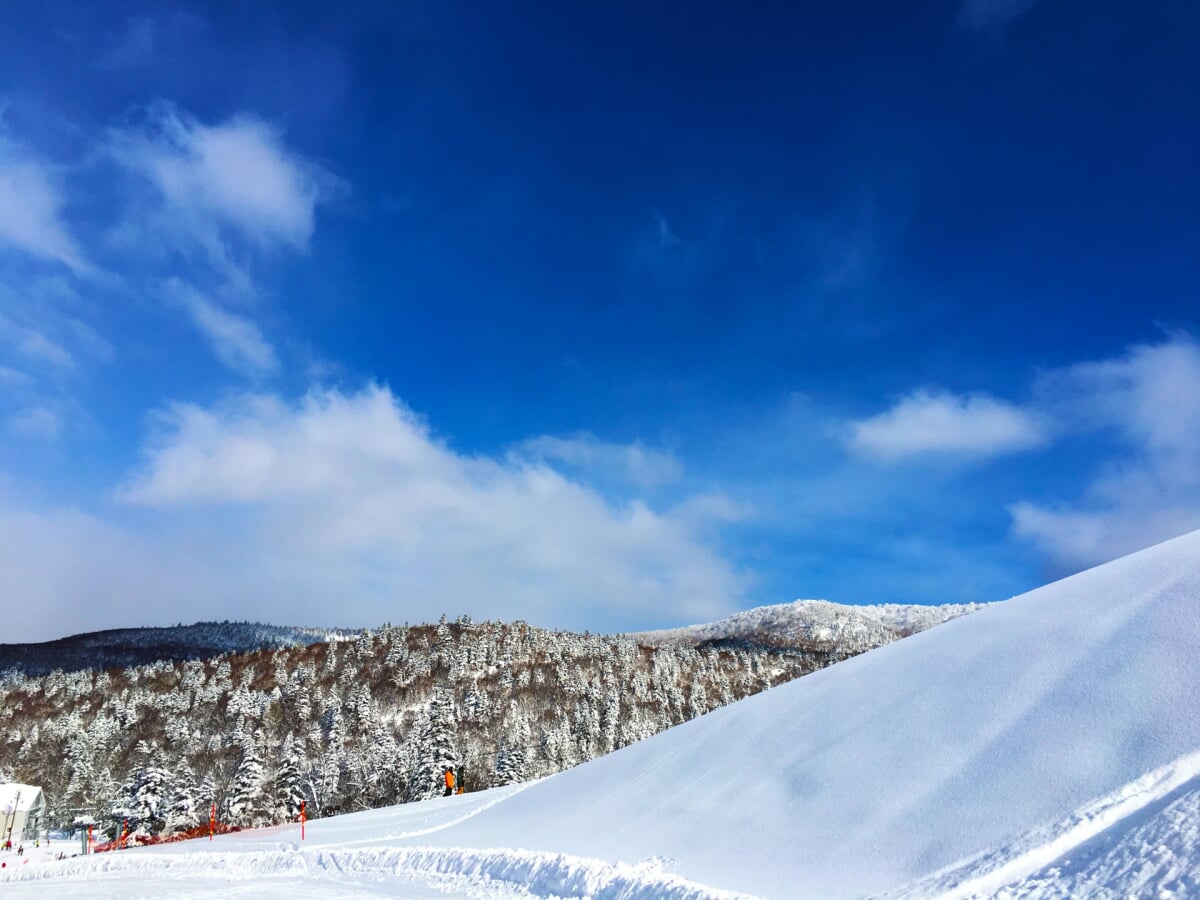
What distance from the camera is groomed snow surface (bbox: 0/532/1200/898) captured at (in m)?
7.14

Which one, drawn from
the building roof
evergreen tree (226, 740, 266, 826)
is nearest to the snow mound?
evergreen tree (226, 740, 266, 826)

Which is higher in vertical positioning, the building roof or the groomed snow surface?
the building roof

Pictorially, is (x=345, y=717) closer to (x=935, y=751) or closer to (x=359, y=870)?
(x=359, y=870)

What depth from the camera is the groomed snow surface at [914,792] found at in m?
7.14

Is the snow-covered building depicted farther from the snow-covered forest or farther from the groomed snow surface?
the groomed snow surface

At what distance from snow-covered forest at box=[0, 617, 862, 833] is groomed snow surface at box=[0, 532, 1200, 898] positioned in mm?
36923

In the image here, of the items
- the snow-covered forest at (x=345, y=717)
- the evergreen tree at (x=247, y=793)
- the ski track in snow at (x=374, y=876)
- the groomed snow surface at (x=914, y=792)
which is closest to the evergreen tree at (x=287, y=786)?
the snow-covered forest at (x=345, y=717)

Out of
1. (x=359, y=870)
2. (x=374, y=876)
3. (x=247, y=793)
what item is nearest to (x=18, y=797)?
(x=247, y=793)

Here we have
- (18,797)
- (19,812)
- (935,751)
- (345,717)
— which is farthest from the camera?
(345,717)

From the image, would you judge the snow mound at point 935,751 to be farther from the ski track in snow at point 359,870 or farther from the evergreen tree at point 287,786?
the evergreen tree at point 287,786

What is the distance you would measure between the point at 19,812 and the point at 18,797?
239cm

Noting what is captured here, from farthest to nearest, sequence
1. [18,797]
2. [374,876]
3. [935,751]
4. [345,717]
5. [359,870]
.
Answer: [345,717], [18,797], [359,870], [374,876], [935,751]

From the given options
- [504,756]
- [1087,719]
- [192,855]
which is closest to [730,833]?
[1087,719]

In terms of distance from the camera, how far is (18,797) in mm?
67062
